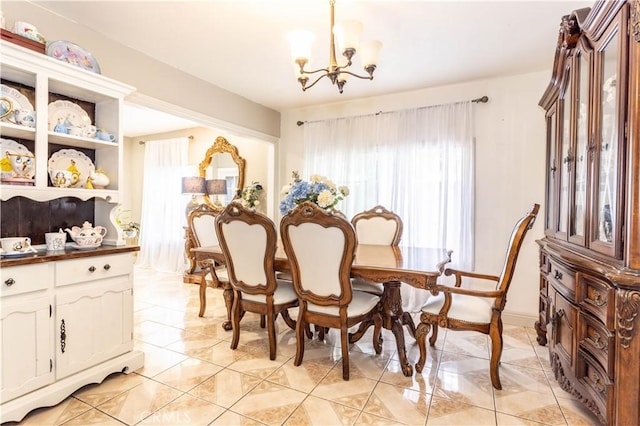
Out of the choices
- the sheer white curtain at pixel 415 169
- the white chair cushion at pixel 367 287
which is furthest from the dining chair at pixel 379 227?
the white chair cushion at pixel 367 287

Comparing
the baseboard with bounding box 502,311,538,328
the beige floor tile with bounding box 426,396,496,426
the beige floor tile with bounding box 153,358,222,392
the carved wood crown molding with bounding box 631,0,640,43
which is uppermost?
Answer: the carved wood crown molding with bounding box 631,0,640,43

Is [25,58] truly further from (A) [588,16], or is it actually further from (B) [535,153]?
(B) [535,153]

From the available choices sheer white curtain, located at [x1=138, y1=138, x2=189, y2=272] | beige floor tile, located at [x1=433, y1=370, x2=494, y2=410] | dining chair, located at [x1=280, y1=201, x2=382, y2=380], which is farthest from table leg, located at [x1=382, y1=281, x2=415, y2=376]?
sheer white curtain, located at [x1=138, y1=138, x2=189, y2=272]

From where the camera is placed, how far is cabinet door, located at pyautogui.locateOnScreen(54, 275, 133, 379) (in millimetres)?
1874

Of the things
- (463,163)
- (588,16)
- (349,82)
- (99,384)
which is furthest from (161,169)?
(588,16)

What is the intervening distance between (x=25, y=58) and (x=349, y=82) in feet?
8.75

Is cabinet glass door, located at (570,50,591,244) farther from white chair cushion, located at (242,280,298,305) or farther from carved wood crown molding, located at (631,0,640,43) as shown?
white chair cushion, located at (242,280,298,305)

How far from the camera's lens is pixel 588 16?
1.67m

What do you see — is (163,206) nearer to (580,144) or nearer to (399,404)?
(399,404)

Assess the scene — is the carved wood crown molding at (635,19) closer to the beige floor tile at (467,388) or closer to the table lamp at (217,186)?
the beige floor tile at (467,388)

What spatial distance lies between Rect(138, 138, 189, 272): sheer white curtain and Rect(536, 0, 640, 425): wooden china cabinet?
520 cm

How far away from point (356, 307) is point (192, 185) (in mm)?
3712

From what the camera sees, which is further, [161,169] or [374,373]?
[161,169]

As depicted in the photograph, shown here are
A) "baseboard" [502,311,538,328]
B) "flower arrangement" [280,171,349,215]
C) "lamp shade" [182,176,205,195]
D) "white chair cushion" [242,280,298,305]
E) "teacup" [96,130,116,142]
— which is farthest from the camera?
"lamp shade" [182,176,205,195]
